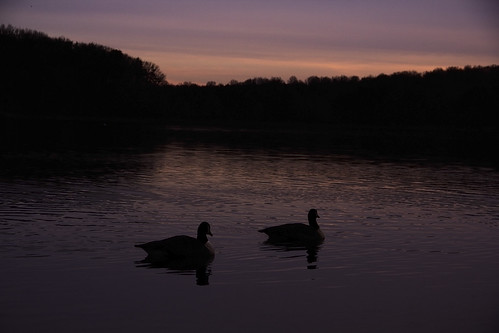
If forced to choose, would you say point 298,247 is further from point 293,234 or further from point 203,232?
point 203,232

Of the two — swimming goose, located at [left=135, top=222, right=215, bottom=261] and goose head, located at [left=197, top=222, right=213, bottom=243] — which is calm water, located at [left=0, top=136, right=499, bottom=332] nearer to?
swimming goose, located at [left=135, top=222, right=215, bottom=261]

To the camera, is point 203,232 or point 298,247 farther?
point 298,247

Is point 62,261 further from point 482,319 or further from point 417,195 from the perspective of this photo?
point 417,195

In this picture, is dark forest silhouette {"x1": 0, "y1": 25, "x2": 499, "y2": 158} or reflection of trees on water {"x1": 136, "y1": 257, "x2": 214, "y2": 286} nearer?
reflection of trees on water {"x1": 136, "y1": 257, "x2": 214, "y2": 286}

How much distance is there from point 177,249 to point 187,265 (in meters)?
0.53

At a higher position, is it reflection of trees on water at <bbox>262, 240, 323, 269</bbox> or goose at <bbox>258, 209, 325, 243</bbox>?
goose at <bbox>258, 209, 325, 243</bbox>

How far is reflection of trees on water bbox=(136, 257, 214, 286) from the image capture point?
1692 centimetres

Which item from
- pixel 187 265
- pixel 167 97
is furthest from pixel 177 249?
pixel 167 97

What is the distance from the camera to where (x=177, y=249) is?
18.2 m

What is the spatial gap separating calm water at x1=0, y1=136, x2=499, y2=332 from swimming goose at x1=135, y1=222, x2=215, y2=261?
41 centimetres

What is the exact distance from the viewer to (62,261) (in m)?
17.3

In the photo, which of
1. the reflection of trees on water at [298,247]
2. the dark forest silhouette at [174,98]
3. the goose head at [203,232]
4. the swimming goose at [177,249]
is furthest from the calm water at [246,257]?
the dark forest silhouette at [174,98]

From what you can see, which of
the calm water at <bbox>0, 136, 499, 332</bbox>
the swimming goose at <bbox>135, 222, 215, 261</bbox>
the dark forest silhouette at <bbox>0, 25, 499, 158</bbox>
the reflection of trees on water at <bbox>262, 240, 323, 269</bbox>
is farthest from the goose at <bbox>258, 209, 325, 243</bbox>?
the dark forest silhouette at <bbox>0, 25, 499, 158</bbox>

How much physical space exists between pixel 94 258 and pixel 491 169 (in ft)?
137
